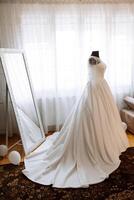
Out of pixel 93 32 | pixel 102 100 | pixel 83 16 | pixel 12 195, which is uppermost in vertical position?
pixel 83 16

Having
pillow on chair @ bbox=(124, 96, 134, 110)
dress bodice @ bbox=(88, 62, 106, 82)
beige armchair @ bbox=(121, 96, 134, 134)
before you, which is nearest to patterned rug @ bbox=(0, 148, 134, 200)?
dress bodice @ bbox=(88, 62, 106, 82)

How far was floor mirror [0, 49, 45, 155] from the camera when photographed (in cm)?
336

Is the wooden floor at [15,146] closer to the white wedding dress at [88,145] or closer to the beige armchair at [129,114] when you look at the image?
the beige armchair at [129,114]

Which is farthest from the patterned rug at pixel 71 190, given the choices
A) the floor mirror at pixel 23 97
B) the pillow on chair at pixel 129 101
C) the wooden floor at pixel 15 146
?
the pillow on chair at pixel 129 101

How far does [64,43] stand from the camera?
171 inches

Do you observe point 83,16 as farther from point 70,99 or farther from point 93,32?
point 70,99

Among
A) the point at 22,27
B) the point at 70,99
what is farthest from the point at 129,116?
the point at 22,27

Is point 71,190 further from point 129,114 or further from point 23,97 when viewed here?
point 129,114

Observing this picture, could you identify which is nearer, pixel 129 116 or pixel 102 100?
pixel 102 100

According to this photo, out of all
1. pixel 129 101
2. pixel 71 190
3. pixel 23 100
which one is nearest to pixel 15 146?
pixel 23 100

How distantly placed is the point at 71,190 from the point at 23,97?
5.57 ft

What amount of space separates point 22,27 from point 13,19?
19 cm

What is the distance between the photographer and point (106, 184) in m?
2.68

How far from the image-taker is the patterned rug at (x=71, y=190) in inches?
98.2
